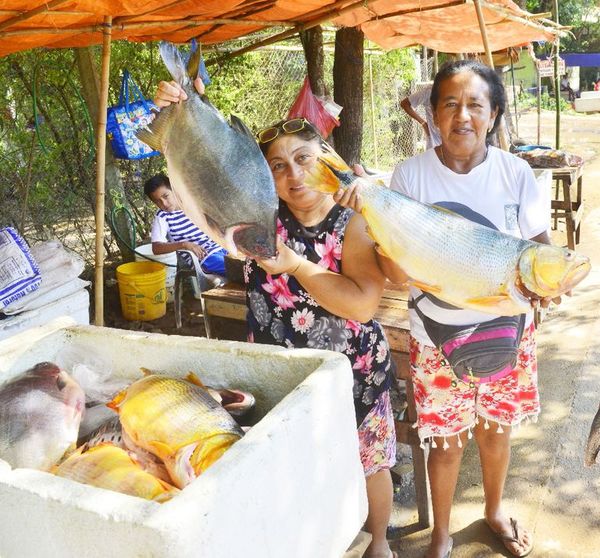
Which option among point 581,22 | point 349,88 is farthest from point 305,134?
point 581,22

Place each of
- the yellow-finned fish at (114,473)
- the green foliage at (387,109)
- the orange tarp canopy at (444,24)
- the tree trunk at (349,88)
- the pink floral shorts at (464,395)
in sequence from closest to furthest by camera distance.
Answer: the yellow-finned fish at (114,473), the pink floral shorts at (464,395), the orange tarp canopy at (444,24), the tree trunk at (349,88), the green foliage at (387,109)

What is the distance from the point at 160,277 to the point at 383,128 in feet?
20.7

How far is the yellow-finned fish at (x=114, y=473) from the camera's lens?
4.00 feet

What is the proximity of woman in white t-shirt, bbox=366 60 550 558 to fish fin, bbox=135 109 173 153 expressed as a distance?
2.72 ft

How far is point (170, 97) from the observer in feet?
5.46

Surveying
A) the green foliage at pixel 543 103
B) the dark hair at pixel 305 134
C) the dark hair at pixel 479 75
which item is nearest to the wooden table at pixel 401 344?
the dark hair at pixel 479 75

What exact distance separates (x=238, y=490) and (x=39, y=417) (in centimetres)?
66

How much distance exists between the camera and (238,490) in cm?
111

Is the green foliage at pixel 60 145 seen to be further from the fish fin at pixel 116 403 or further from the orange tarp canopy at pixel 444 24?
the fish fin at pixel 116 403

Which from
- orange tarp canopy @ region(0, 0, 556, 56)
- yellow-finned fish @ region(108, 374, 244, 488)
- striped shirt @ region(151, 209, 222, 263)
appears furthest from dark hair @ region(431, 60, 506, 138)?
striped shirt @ region(151, 209, 222, 263)

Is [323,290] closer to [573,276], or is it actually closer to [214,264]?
[573,276]

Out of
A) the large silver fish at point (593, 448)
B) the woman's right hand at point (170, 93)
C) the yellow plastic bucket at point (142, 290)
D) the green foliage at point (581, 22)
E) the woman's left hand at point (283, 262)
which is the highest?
the green foliage at point (581, 22)

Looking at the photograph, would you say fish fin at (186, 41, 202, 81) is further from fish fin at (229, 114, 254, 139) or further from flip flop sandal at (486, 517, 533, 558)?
flip flop sandal at (486, 517, 533, 558)

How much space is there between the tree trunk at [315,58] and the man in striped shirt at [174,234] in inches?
76.6
